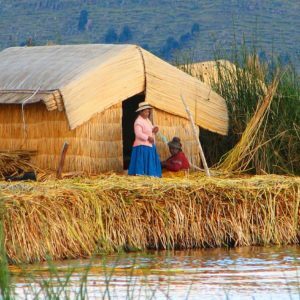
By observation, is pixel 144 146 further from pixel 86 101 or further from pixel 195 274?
pixel 195 274

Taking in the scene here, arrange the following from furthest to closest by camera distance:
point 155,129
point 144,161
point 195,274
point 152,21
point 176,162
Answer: point 152,21
point 176,162
point 155,129
point 144,161
point 195,274

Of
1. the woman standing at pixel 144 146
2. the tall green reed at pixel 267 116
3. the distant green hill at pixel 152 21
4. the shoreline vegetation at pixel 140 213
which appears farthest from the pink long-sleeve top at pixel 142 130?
the distant green hill at pixel 152 21

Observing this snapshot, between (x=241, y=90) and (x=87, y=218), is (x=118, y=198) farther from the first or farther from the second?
(x=241, y=90)

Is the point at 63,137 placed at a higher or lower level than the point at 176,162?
higher

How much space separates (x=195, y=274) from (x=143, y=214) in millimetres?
1779

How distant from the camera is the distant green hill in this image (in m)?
52.9

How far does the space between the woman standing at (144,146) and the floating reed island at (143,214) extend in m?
1.17

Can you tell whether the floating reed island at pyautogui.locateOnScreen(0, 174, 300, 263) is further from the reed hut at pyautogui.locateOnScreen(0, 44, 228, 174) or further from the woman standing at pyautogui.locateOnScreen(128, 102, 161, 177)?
the reed hut at pyautogui.locateOnScreen(0, 44, 228, 174)

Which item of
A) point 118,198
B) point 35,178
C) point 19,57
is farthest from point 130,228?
point 19,57

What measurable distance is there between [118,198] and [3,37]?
40.8 m

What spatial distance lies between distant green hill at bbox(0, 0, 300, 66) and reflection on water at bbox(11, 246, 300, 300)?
37.6 meters

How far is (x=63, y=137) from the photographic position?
16547 mm

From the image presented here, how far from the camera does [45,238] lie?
42.4ft

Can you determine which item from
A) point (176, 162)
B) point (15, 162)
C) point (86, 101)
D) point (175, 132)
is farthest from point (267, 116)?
point (15, 162)
